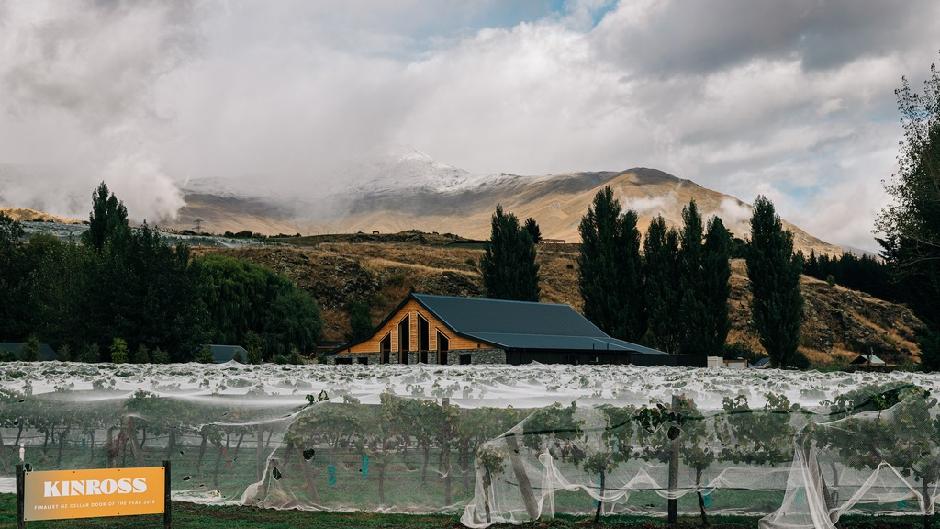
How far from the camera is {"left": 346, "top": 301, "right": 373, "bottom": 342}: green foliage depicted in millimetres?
94125

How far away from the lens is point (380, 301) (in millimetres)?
111875

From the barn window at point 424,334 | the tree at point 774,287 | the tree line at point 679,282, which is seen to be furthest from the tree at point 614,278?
the barn window at point 424,334

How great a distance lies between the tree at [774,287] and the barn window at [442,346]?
25.2 m

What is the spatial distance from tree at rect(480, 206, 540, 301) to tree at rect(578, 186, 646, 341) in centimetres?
463

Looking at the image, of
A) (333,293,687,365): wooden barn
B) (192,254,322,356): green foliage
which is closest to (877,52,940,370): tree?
(333,293,687,365): wooden barn

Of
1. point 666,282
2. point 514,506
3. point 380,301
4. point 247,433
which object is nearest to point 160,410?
point 247,433

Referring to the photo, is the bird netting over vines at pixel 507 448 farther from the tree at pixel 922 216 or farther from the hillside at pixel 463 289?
the hillside at pixel 463 289

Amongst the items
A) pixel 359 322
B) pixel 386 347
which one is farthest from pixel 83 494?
pixel 359 322

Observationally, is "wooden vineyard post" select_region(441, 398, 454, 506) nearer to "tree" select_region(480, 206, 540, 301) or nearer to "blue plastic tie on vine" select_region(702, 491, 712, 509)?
"blue plastic tie on vine" select_region(702, 491, 712, 509)

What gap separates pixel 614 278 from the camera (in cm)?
7562

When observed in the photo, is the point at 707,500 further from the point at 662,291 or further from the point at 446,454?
the point at 662,291

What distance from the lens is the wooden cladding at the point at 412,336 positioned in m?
60.8

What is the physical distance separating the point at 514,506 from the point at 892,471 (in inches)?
231

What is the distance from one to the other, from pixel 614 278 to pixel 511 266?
9.56m
